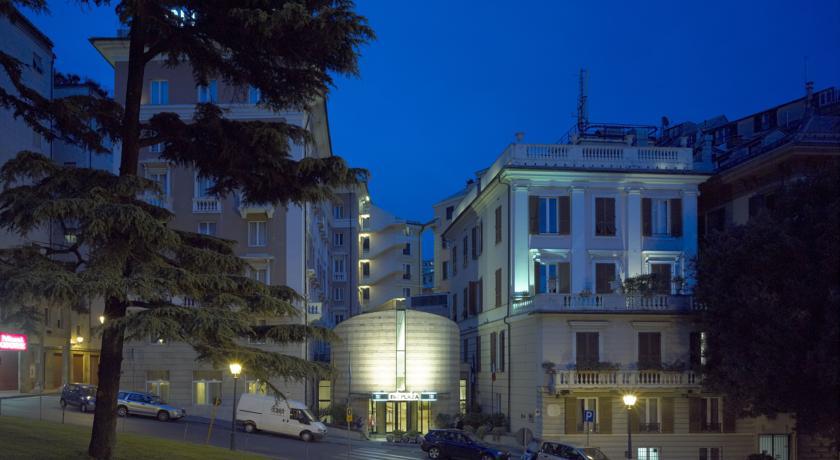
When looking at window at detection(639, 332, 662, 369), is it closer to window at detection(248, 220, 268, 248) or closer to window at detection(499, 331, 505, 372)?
window at detection(499, 331, 505, 372)

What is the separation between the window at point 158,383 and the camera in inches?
1987

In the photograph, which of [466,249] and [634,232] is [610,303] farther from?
[466,249]

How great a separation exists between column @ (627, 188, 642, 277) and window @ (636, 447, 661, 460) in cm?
936

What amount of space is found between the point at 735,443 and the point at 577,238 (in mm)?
13269

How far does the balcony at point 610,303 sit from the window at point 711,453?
717 centimetres

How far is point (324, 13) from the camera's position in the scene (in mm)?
14906

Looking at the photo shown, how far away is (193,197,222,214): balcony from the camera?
52250 millimetres

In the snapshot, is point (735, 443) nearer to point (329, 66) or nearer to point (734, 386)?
point (734, 386)

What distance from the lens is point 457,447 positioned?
40188 mm

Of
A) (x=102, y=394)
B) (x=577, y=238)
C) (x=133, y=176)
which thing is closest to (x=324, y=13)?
(x=133, y=176)

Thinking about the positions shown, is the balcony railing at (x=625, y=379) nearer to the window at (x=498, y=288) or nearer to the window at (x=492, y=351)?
the window at (x=498, y=288)

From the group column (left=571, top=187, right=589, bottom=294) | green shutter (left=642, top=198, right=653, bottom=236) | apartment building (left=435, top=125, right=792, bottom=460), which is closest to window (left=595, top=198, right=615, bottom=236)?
apartment building (left=435, top=125, right=792, bottom=460)

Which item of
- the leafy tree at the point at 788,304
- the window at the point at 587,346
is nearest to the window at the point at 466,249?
the window at the point at 587,346

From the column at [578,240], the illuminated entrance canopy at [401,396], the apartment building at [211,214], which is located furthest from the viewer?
the illuminated entrance canopy at [401,396]
